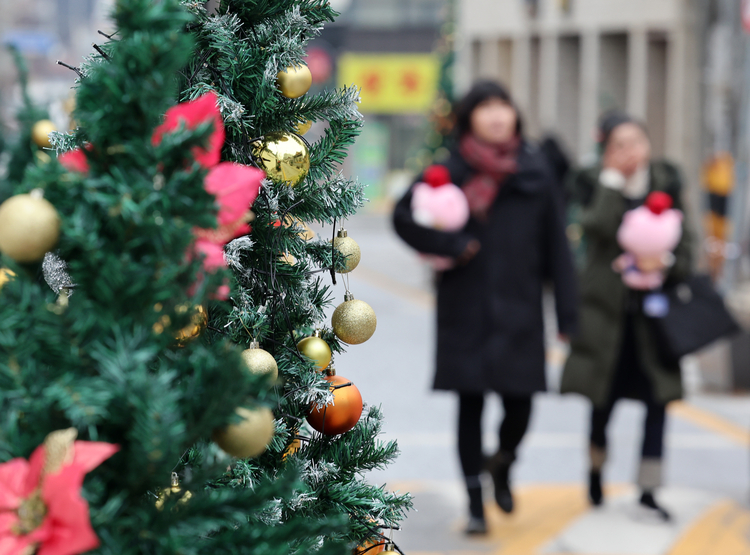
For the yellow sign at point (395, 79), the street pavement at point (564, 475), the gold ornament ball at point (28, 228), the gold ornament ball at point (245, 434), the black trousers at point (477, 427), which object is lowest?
the street pavement at point (564, 475)

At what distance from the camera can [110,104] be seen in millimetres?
962

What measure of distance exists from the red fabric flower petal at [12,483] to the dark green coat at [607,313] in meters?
3.45

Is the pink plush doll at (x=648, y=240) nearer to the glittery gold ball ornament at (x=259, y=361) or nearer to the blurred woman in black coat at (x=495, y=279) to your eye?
the blurred woman in black coat at (x=495, y=279)

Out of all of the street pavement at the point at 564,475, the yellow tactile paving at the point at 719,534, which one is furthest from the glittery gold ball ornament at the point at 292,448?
the yellow tactile paving at the point at 719,534

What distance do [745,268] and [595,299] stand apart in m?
5.56

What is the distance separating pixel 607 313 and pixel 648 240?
388 millimetres

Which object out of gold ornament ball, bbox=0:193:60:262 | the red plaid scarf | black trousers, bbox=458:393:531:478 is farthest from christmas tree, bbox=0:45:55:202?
gold ornament ball, bbox=0:193:60:262

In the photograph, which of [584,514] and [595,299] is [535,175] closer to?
[595,299]

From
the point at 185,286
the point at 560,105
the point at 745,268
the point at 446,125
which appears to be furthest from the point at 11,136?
the point at 560,105

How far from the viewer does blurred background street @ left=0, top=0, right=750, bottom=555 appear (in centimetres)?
408

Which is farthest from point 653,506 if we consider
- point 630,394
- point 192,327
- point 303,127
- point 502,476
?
point 192,327

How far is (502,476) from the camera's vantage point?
4195 mm

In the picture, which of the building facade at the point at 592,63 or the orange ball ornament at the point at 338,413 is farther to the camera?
the building facade at the point at 592,63

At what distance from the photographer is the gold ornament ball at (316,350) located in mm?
1529
